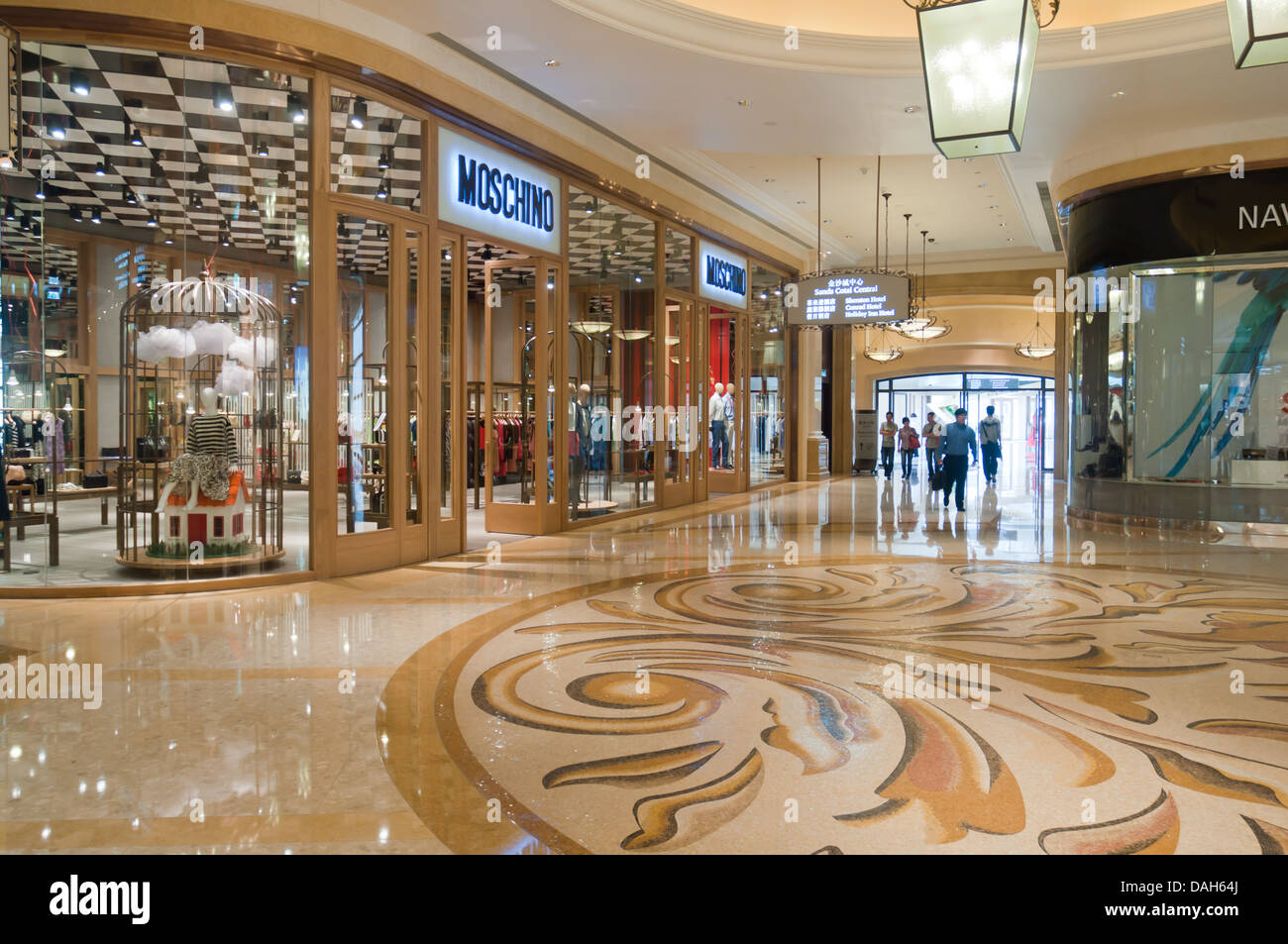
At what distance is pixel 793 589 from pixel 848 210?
35.8 feet

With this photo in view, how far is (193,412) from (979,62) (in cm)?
584

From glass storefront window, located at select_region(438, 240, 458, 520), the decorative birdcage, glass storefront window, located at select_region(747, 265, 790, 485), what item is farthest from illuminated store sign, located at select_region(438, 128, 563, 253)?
glass storefront window, located at select_region(747, 265, 790, 485)

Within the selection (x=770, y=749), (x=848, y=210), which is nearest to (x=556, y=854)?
(x=770, y=749)

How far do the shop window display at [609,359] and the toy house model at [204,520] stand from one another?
382 centimetres

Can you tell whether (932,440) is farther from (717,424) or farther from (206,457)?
(206,457)

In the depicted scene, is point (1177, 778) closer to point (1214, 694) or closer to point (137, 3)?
point (1214, 694)

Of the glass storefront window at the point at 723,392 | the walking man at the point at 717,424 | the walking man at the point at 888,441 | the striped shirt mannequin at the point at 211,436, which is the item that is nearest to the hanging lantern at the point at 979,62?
the striped shirt mannequin at the point at 211,436

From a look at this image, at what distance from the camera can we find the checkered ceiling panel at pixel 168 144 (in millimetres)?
6160

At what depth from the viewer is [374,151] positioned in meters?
7.33

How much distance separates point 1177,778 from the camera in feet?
10.1

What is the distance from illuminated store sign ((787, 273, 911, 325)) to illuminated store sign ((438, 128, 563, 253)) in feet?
17.2

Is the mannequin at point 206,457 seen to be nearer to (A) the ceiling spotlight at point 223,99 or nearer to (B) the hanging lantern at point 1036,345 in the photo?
(A) the ceiling spotlight at point 223,99

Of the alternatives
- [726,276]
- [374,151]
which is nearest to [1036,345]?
[726,276]

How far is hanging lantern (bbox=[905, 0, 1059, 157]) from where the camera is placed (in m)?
4.73
